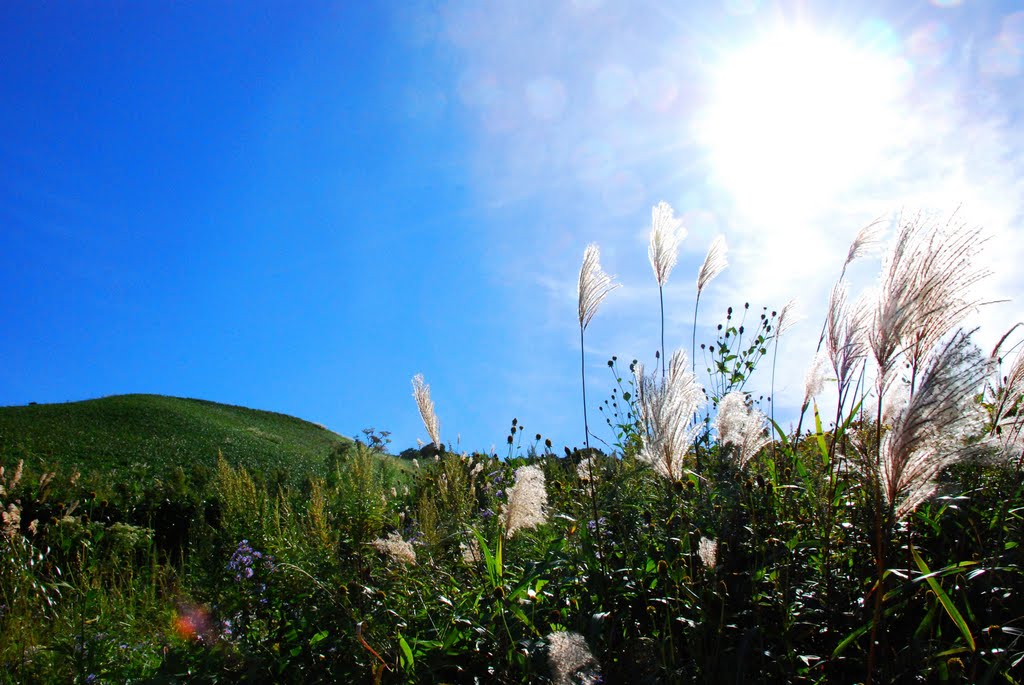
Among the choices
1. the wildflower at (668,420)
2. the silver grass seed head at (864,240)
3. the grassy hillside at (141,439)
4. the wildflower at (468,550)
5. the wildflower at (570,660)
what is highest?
the grassy hillside at (141,439)

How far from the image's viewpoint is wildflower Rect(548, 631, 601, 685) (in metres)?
1.67

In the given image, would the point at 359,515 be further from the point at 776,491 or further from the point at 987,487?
the point at 987,487

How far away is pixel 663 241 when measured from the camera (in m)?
3.21

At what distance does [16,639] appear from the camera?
14.2 feet

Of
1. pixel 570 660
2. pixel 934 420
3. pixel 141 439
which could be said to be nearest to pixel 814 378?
pixel 934 420

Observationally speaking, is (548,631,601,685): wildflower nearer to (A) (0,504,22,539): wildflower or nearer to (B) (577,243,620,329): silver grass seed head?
(B) (577,243,620,329): silver grass seed head

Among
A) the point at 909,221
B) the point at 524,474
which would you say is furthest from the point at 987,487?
the point at 524,474

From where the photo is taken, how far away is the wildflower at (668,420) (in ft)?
7.34

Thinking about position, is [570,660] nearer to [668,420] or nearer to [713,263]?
[668,420]

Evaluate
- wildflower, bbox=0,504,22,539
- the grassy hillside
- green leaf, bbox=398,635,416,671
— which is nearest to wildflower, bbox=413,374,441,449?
green leaf, bbox=398,635,416,671

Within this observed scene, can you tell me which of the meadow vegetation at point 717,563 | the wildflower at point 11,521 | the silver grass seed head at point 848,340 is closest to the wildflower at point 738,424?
the meadow vegetation at point 717,563

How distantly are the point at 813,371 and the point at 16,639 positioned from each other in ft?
17.0

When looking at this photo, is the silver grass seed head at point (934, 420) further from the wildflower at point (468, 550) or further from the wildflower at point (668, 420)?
the wildflower at point (468, 550)

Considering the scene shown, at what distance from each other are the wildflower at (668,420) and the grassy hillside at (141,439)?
28.9ft
